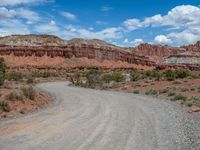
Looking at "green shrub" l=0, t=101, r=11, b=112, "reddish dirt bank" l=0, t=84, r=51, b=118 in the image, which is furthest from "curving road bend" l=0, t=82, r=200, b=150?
"green shrub" l=0, t=101, r=11, b=112

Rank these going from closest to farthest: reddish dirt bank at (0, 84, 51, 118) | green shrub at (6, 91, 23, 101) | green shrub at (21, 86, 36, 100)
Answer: reddish dirt bank at (0, 84, 51, 118) < green shrub at (6, 91, 23, 101) < green shrub at (21, 86, 36, 100)

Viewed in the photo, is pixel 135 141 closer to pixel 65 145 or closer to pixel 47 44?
pixel 65 145

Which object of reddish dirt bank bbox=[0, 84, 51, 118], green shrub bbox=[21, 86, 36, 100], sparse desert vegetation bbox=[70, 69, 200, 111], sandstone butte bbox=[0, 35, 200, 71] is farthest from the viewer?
sandstone butte bbox=[0, 35, 200, 71]

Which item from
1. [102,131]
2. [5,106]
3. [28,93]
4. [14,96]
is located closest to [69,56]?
[28,93]

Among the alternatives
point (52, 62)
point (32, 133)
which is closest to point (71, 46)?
point (52, 62)

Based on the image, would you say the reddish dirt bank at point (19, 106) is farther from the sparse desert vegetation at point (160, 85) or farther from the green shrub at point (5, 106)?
the sparse desert vegetation at point (160, 85)

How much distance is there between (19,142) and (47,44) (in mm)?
137167

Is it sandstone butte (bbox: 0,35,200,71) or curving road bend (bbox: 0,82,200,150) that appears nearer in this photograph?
curving road bend (bbox: 0,82,200,150)

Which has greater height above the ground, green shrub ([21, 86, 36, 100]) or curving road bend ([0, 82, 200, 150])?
green shrub ([21, 86, 36, 100])

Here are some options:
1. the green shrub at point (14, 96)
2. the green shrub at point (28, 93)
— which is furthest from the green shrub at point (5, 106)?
the green shrub at point (28, 93)

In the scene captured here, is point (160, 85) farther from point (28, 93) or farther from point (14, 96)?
point (14, 96)

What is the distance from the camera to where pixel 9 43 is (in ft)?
483

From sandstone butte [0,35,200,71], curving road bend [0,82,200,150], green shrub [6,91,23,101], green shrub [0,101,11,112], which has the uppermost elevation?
Result: sandstone butte [0,35,200,71]

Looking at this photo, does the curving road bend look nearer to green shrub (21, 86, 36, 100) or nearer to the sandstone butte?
green shrub (21, 86, 36, 100)
